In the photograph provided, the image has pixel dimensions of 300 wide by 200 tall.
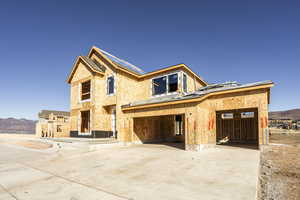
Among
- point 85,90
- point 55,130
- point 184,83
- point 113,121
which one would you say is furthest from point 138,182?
point 55,130

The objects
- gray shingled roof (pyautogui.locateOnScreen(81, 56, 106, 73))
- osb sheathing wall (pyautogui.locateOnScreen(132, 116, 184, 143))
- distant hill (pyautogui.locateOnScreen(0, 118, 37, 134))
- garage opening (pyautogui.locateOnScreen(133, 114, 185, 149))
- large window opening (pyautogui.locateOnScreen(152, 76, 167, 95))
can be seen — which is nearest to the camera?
osb sheathing wall (pyautogui.locateOnScreen(132, 116, 184, 143))

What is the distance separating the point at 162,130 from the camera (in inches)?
824

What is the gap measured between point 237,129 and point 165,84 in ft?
31.0

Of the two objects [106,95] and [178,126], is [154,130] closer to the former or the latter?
[178,126]

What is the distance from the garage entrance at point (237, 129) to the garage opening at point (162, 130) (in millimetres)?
4320

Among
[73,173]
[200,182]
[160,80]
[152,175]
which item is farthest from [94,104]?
[200,182]

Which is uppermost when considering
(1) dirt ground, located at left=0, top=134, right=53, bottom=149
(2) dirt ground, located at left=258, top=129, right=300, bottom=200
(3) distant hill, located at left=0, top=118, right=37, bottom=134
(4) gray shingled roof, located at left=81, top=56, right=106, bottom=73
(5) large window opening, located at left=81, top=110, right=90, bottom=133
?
(4) gray shingled roof, located at left=81, top=56, right=106, bottom=73

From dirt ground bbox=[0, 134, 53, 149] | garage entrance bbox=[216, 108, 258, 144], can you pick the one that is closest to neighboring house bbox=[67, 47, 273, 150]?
garage entrance bbox=[216, 108, 258, 144]

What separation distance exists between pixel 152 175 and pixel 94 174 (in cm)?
254

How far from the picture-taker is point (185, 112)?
43.2 feet

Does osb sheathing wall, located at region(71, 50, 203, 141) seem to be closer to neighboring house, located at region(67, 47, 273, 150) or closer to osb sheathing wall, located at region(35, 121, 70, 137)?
neighboring house, located at region(67, 47, 273, 150)

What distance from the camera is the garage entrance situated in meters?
18.1

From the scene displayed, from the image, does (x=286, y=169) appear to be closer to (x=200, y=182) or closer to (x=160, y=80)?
(x=200, y=182)

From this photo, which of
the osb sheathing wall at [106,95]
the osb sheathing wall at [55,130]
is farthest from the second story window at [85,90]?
the osb sheathing wall at [55,130]
